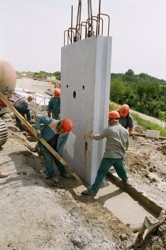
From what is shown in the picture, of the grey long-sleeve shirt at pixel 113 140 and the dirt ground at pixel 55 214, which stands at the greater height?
the grey long-sleeve shirt at pixel 113 140

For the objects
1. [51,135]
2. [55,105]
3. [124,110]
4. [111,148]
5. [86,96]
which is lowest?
[111,148]

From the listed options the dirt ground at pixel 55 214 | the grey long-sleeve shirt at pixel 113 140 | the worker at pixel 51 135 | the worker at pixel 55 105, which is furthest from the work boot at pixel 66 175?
the worker at pixel 55 105

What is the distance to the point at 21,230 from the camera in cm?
Answer: 382

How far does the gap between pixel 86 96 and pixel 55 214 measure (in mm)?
2359

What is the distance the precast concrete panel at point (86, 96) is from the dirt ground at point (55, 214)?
2.18 feet

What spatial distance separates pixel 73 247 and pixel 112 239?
0.66 meters

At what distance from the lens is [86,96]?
552cm

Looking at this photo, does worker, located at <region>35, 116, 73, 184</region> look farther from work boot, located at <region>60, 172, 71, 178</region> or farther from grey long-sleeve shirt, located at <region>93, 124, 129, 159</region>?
grey long-sleeve shirt, located at <region>93, 124, 129, 159</region>

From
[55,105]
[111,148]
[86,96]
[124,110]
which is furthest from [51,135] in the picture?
[55,105]

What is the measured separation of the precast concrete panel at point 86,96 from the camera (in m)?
5.08

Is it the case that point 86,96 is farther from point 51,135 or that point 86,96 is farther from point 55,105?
point 55,105

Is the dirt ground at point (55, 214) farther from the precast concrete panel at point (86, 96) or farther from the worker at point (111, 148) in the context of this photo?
the precast concrete panel at point (86, 96)

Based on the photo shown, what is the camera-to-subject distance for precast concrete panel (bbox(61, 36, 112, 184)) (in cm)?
508

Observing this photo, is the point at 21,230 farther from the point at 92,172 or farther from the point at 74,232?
the point at 92,172
